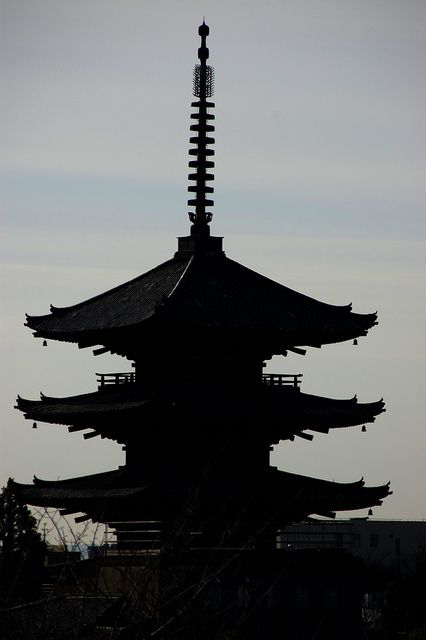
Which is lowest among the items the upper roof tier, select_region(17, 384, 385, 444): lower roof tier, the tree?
the tree

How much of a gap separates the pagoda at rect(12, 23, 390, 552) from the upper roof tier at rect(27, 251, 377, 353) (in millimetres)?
54

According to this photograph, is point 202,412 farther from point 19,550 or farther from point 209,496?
point 19,550

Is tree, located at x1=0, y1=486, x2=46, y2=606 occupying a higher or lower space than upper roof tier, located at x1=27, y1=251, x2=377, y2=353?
lower

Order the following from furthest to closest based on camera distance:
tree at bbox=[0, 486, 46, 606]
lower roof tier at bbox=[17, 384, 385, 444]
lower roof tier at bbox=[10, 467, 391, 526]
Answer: lower roof tier at bbox=[17, 384, 385, 444] → lower roof tier at bbox=[10, 467, 391, 526] → tree at bbox=[0, 486, 46, 606]

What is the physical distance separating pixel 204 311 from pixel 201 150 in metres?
5.64

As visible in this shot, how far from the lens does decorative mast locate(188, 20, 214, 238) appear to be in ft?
192

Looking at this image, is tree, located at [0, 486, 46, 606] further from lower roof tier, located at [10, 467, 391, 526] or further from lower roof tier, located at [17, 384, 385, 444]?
lower roof tier, located at [17, 384, 385, 444]

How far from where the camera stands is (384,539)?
14438 cm

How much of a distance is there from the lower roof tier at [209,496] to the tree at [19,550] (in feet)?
6.42

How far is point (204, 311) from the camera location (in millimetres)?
56375

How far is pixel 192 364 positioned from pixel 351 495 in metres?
6.38

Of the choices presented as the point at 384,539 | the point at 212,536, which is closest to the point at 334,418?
the point at 212,536

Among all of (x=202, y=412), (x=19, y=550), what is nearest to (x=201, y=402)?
(x=202, y=412)

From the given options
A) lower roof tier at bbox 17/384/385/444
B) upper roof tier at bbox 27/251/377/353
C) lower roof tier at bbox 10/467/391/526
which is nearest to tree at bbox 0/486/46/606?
lower roof tier at bbox 10/467/391/526
